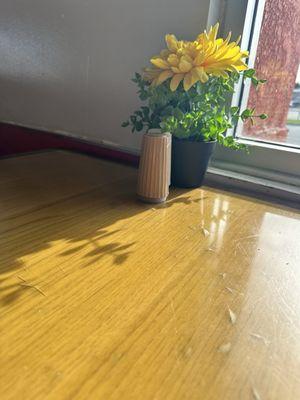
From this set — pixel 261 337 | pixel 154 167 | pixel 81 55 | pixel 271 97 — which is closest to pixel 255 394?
pixel 261 337

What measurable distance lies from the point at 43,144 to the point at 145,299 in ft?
3.63

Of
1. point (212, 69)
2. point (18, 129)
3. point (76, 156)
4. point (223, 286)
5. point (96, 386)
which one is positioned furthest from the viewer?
point (18, 129)

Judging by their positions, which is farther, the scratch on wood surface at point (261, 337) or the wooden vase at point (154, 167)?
the wooden vase at point (154, 167)

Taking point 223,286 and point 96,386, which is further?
point 223,286

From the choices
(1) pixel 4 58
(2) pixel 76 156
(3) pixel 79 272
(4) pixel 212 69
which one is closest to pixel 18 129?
(1) pixel 4 58

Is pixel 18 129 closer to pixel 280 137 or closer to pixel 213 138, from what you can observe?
pixel 213 138

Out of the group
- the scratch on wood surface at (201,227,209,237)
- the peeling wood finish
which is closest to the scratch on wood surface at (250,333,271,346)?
the peeling wood finish

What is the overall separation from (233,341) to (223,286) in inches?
4.4

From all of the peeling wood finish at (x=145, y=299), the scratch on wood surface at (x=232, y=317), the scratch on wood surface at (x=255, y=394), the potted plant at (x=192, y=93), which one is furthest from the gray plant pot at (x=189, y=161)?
the scratch on wood surface at (x=255, y=394)

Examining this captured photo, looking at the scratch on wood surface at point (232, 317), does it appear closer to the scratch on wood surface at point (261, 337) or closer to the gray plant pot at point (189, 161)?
the scratch on wood surface at point (261, 337)

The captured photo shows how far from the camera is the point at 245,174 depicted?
1.00m

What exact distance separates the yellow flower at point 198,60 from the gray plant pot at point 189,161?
0.54 feet

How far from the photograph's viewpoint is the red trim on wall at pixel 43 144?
46.9 inches

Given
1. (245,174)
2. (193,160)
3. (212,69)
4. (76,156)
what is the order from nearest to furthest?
(212,69), (193,160), (245,174), (76,156)
